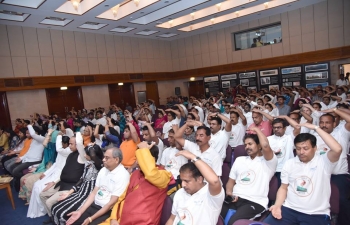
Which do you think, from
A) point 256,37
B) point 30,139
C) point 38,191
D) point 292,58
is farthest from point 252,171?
point 256,37

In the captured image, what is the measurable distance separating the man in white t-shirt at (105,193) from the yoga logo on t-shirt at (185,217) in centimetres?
93

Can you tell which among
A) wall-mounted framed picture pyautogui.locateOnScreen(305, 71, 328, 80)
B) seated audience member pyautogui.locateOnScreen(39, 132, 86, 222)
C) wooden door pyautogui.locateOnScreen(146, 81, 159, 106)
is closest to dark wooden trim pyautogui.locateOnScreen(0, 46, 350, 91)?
wooden door pyautogui.locateOnScreen(146, 81, 159, 106)

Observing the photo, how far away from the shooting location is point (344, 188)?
115 inches

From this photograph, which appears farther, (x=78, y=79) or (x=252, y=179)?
(x=78, y=79)

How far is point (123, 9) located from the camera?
10.9 metres

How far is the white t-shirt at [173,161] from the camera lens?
362 cm

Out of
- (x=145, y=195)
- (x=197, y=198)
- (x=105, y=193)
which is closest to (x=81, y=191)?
(x=105, y=193)

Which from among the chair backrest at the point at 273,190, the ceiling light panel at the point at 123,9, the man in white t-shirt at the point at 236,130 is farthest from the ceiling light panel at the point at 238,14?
the chair backrest at the point at 273,190

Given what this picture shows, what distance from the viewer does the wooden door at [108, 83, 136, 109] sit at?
1471 cm

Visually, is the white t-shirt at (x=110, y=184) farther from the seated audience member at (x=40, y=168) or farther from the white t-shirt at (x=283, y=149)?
the seated audience member at (x=40, y=168)

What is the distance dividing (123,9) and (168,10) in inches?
77.1

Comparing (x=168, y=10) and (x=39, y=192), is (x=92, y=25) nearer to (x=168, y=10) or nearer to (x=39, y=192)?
(x=168, y=10)

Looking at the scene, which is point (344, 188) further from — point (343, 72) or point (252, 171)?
point (343, 72)

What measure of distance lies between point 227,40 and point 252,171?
13.1 meters
